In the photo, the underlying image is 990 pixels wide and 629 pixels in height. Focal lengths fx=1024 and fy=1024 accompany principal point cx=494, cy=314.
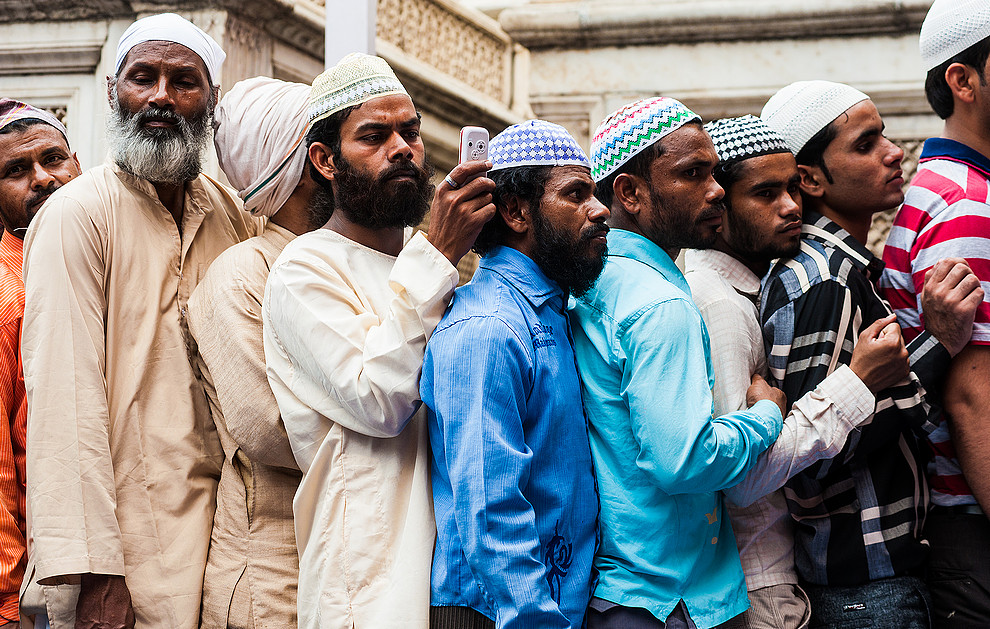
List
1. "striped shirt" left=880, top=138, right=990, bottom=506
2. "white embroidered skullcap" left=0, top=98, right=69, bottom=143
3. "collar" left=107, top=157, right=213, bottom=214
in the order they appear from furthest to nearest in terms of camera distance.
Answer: "white embroidered skullcap" left=0, top=98, right=69, bottom=143 → "collar" left=107, top=157, right=213, bottom=214 → "striped shirt" left=880, top=138, right=990, bottom=506

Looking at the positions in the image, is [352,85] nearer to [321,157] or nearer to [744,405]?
[321,157]

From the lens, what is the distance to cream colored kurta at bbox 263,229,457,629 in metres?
2.49

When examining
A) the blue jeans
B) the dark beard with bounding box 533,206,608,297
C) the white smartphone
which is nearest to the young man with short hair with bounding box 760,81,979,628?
the blue jeans

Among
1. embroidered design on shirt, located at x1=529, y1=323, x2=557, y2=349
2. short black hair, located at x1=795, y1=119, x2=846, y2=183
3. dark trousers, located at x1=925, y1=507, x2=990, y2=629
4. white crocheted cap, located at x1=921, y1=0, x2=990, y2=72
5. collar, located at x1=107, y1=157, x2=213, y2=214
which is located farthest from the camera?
collar, located at x1=107, y1=157, x2=213, y2=214

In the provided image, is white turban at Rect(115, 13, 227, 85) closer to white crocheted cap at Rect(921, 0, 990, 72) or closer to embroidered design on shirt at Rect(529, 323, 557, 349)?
embroidered design on shirt at Rect(529, 323, 557, 349)

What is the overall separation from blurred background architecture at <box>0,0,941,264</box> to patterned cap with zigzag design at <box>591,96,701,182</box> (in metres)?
3.54

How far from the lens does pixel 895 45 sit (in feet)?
22.7

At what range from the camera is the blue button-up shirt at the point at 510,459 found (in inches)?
87.6

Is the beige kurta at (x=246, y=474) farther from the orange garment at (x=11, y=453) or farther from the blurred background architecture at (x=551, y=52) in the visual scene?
the blurred background architecture at (x=551, y=52)

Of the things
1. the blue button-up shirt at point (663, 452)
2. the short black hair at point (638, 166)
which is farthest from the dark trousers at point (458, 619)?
the short black hair at point (638, 166)

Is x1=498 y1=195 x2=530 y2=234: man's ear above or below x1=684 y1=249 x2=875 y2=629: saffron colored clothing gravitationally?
above

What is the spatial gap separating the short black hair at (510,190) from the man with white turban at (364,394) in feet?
0.35

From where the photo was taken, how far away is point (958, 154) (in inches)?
120

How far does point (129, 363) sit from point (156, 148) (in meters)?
0.68
